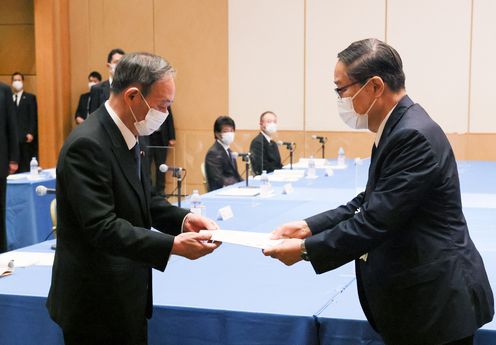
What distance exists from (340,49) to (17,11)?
4.96 metres

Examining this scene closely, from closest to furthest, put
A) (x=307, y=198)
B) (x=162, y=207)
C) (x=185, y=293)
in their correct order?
(x=162, y=207) < (x=185, y=293) < (x=307, y=198)

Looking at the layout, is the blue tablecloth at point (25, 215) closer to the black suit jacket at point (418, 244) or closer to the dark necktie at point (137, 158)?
the dark necktie at point (137, 158)

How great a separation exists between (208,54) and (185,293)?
8.03m

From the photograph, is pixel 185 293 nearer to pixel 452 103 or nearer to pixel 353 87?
pixel 353 87

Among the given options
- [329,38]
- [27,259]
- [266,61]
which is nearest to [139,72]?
[27,259]

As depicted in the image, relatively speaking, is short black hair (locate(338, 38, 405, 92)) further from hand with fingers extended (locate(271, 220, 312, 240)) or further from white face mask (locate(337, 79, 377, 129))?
hand with fingers extended (locate(271, 220, 312, 240))

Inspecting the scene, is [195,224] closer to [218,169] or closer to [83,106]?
[218,169]

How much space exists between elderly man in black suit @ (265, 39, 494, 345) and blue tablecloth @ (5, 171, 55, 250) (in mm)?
4495

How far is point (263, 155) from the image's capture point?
7.76m

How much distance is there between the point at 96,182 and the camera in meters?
2.05

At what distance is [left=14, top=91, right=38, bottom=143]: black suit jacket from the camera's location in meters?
10.4

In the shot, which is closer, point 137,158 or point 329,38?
point 137,158

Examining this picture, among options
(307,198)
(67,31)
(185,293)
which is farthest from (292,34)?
(185,293)

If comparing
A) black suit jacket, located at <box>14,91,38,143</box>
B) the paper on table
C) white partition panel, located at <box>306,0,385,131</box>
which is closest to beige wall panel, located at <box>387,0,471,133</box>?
white partition panel, located at <box>306,0,385,131</box>
